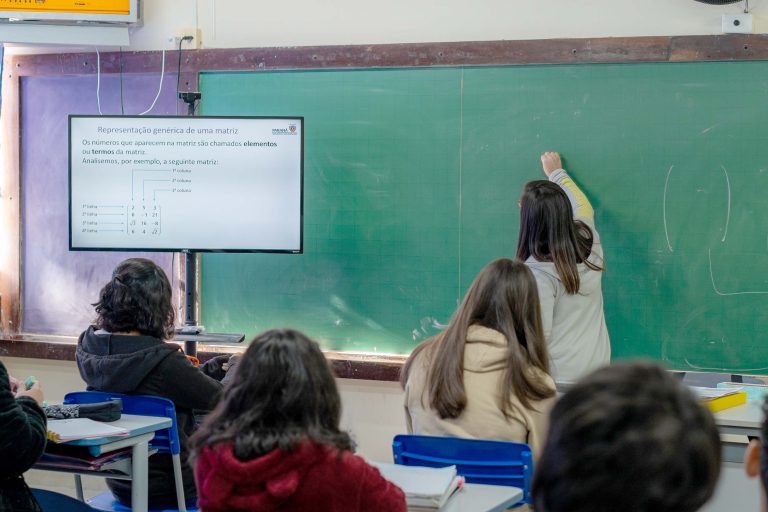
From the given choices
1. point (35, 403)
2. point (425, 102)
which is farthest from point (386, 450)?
point (35, 403)

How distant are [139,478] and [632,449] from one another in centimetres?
213

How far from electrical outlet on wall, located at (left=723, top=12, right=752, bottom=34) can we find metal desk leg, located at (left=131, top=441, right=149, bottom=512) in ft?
9.10

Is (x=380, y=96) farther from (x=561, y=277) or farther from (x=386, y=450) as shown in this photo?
(x=386, y=450)

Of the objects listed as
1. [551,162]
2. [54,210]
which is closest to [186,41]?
[54,210]

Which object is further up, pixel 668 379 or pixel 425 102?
pixel 425 102

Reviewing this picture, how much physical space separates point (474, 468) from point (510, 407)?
19cm

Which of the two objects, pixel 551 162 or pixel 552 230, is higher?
pixel 551 162

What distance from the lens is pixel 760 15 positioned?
142 inches

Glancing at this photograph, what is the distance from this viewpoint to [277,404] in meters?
1.69

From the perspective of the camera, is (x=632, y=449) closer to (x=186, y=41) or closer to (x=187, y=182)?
(x=187, y=182)

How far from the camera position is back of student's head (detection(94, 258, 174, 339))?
304 centimetres

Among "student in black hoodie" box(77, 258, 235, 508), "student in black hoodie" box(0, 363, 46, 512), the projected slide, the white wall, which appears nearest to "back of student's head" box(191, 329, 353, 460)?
"student in black hoodie" box(0, 363, 46, 512)

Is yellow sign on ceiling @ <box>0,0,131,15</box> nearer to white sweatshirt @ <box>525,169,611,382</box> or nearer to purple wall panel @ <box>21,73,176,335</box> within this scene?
purple wall panel @ <box>21,73,176,335</box>

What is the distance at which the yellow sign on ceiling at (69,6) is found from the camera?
13.9 ft
